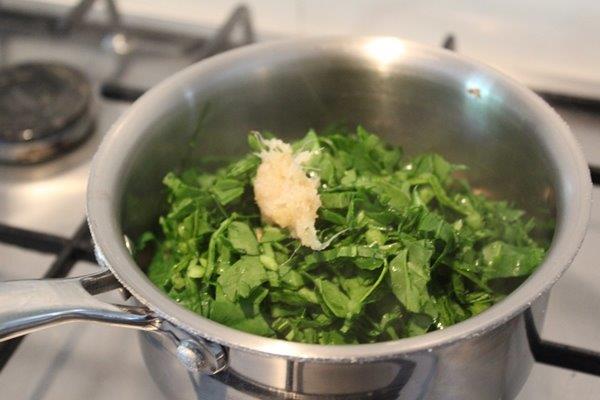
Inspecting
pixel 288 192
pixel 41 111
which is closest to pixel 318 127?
pixel 288 192

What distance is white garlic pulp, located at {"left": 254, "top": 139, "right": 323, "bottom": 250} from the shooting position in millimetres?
613

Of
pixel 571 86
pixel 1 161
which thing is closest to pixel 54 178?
pixel 1 161

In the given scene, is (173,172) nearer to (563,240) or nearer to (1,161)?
(1,161)

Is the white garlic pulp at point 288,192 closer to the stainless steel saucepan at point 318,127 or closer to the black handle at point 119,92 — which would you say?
the stainless steel saucepan at point 318,127

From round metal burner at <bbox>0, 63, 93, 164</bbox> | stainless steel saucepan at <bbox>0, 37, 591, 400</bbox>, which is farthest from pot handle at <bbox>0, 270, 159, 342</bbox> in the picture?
round metal burner at <bbox>0, 63, 93, 164</bbox>

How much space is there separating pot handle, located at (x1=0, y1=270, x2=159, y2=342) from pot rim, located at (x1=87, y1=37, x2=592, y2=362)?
2 centimetres

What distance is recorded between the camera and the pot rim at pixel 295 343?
473 millimetres

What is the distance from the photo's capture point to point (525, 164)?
2.30ft

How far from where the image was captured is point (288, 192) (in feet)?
2.06

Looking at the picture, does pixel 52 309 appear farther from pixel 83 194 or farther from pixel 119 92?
pixel 119 92

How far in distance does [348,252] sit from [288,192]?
0.08m

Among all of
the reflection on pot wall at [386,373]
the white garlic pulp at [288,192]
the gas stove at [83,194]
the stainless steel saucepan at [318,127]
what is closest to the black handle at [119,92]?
the gas stove at [83,194]

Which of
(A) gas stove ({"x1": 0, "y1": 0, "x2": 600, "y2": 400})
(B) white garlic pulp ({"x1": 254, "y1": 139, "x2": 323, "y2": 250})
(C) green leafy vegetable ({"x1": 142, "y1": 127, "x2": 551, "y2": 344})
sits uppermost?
(B) white garlic pulp ({"x1": 254, "y1": 139, "x2": 323, "y2": 250})

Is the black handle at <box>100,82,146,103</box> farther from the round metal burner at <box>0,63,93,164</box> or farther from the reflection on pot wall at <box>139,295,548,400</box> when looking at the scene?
the reflection on pot wall at <box>139,295,548,400</box>
